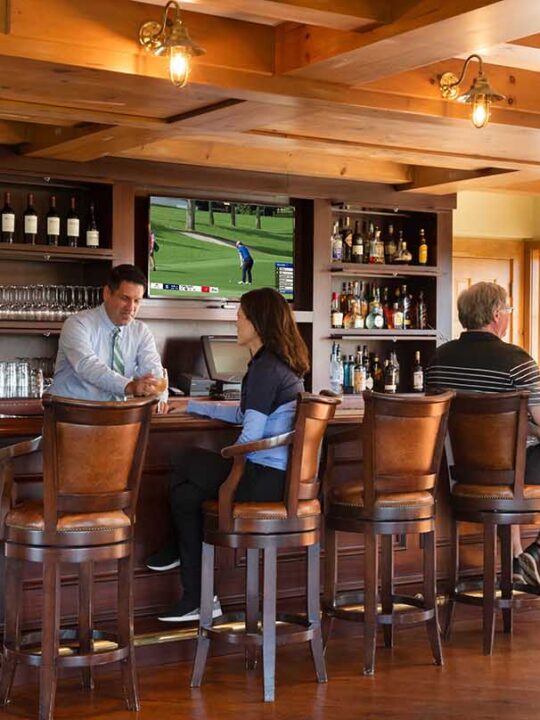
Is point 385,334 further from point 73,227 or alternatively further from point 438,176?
point 73,227

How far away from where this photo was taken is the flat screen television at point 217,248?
24.3ft

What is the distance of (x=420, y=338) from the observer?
8406 millimetres

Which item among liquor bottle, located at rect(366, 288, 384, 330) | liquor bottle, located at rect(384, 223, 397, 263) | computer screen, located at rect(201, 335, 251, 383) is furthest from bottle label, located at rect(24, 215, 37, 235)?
liquor bottle, located at rect(384, 223, 397, 263)

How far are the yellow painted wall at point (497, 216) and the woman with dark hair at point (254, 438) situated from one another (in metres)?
5.19

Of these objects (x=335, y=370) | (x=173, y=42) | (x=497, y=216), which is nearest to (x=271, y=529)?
(x=173, y=42)

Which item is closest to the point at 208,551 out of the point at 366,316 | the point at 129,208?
the point at 129,208

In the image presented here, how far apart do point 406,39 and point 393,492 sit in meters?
1.71

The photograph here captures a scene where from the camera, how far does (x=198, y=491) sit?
173 inches

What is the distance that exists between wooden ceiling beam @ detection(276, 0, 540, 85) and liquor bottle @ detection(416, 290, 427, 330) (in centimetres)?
384

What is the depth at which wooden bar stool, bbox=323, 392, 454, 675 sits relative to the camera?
175 inches

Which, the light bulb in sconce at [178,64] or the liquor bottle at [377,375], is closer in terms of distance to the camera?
the light bulb in sconce at [178,64]

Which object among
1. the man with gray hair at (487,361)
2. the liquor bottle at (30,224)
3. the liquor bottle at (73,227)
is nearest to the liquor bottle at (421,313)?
the liquor bottle at (73,227)

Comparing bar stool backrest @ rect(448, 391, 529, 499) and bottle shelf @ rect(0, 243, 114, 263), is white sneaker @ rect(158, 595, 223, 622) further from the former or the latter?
bottle shelf @ rect(0, 243, 114, 263)

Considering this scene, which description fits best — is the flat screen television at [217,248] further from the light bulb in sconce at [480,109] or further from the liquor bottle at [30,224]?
the light bulb in sconce at [480,109]
